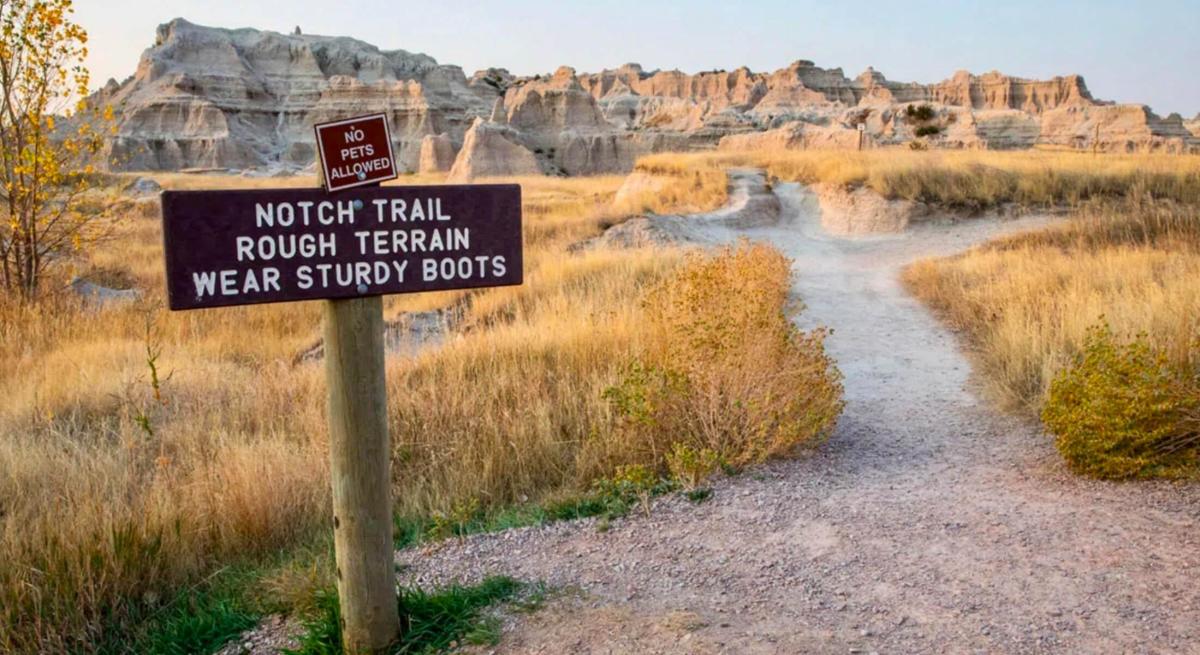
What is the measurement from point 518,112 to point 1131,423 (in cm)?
5054

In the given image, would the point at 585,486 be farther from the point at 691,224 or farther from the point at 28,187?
the point at 691,224

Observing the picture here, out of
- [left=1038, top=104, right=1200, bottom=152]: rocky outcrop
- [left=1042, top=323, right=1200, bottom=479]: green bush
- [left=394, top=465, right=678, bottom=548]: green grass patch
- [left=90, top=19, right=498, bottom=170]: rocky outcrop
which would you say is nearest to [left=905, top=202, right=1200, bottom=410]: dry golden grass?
[left=1042, top=323, right=1200, bottom=479]: green bush

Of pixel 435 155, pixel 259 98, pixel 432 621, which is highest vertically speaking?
pixel 259 98

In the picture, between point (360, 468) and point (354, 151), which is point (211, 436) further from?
point (354, 151)

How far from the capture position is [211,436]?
5641 millimetres

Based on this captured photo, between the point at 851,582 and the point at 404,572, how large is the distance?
1928mm

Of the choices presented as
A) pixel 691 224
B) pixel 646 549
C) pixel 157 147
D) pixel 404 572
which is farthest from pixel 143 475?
pixel 157 147

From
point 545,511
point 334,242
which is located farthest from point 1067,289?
point 334,242

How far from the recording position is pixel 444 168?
4731cm

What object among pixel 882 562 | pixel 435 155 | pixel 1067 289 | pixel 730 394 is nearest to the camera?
pixel 882 562

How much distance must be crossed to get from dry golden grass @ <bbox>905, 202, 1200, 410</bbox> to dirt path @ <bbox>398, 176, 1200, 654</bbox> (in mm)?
1130

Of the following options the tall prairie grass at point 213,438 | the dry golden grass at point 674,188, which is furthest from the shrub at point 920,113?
the tall prairie grass at point 213,438

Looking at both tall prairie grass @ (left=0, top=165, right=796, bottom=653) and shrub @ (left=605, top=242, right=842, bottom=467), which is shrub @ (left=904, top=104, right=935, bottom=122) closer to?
tall prairie grass @ (left=0, top=165, right=796, bottom=653)

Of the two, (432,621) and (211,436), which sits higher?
(211,436)
